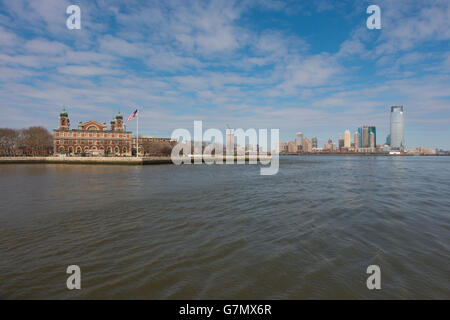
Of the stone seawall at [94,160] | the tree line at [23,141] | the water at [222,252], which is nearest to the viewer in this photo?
the water at [222,252]

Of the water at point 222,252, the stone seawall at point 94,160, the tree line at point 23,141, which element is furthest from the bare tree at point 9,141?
the water at point 222,252

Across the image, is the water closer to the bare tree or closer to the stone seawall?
the stone seawall

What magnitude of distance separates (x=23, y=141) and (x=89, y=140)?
2303 cm

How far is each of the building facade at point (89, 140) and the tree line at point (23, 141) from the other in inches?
234

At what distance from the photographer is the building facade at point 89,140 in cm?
10556

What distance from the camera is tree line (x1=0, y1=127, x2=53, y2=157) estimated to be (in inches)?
3649

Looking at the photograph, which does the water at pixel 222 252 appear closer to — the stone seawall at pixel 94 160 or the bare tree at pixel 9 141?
the stone seawall at pixel 94 160

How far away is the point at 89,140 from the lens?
109125 millimetres

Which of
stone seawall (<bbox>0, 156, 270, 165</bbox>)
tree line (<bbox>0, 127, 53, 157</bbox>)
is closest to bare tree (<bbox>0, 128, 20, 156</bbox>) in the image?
tree line (<bbox>0, 127, 53, 157</bbox>)

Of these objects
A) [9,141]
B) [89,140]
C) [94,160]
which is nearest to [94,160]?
[94,160]

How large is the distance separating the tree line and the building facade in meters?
5.95

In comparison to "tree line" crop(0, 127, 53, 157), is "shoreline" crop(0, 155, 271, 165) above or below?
below
